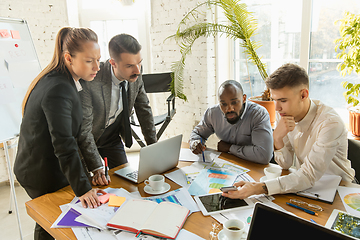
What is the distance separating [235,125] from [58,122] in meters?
1.16

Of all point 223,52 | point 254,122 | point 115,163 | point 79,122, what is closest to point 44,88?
point 79,122

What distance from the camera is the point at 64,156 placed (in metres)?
1.18

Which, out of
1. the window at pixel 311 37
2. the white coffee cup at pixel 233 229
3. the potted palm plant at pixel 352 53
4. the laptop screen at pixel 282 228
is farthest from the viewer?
the window at pixel 311 37

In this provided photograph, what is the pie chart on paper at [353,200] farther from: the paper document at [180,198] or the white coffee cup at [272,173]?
the paper document at [180,198]

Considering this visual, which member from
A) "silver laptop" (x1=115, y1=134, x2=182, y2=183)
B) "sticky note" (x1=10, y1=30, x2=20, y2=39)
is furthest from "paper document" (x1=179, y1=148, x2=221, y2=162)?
"sticky note" (x1=10, y1=30, x2=20, y2=39)

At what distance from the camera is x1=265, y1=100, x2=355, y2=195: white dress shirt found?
1159 mm

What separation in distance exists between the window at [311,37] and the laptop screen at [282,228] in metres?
2.12

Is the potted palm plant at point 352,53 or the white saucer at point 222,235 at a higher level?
the potted palm plant at point 352,53

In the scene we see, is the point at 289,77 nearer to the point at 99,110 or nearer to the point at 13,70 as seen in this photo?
the point at 99,110

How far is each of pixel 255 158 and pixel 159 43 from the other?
2.34m

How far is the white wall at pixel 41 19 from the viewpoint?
2885 millimetres

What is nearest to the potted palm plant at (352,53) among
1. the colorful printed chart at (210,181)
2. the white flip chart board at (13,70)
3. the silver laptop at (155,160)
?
the colorful printed chart at (210,181)

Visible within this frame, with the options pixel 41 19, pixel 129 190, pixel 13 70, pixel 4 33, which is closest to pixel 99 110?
pixel 129 190

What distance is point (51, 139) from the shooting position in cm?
126
